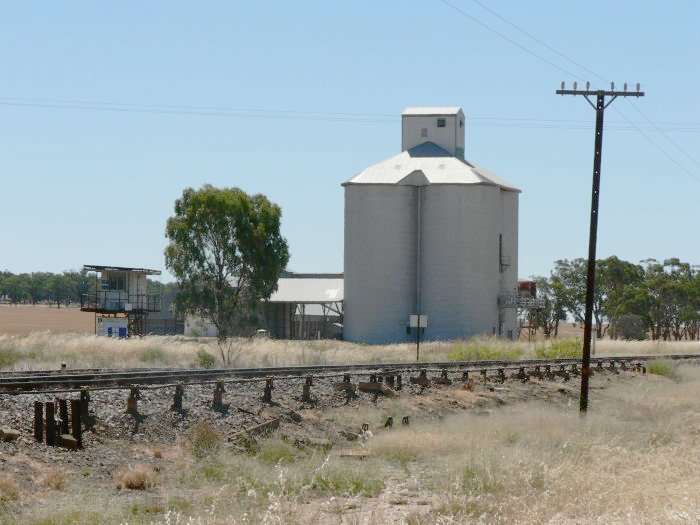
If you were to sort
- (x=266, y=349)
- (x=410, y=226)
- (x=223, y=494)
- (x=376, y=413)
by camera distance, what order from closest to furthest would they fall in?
(x=223, y=494)
(x=376, y=413)
(x=266, y=349)
(x=410, y=226)

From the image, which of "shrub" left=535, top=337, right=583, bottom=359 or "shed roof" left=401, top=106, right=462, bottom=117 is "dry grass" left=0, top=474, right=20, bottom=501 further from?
"shed roof" left=401, top=106, right=462, bottom=117

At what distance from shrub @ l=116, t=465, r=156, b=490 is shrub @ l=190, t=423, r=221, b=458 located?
2.33 metres

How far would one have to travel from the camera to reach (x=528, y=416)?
24.5m

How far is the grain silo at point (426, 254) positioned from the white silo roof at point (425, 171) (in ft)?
0.26

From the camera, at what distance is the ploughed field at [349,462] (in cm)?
1352

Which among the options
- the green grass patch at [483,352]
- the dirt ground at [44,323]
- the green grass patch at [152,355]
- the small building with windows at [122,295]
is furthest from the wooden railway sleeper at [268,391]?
the dirt ground at [44,323]

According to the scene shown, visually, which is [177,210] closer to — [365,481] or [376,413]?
[376,413]

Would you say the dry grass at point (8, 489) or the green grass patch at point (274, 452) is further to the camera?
the green grass patch at point (274, 452)

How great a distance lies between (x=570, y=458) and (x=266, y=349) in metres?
32.3

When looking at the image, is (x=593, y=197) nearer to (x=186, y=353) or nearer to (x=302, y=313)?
(x=186, y=353)

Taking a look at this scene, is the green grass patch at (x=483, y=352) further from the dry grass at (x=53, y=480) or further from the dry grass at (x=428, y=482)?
the dry grass at (x=53, y=480)

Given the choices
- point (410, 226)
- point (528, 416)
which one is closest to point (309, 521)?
point (528, 416)

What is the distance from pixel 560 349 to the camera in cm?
5381

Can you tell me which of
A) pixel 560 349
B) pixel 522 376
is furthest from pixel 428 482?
pixel 560 349
